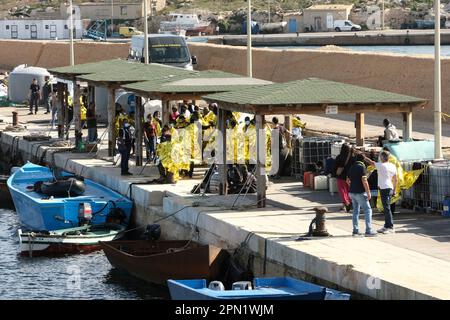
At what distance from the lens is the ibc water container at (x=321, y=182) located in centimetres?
3188

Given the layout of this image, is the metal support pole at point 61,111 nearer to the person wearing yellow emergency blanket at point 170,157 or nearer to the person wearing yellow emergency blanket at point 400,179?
the person wearing yellow emergency blanket at point 170,157

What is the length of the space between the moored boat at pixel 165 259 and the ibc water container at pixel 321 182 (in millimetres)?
4021

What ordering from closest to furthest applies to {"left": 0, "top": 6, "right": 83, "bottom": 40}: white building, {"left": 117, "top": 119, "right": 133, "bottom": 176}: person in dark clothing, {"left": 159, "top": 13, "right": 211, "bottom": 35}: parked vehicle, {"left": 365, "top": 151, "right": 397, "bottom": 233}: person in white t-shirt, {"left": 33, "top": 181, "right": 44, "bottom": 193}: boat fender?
{"left": 365, "top": 151, "right": 397, "bottom": 233}: person in white t-shirt < {"left": 33, "top": 181, "right": 44, "bottom": 193}: boat fender < {"left": 117, "top": 119, "right": 133, "bottom": 176}: person in dark clothing < {"left": 0, "top": 6, "right": 83, "bottom": 40}: white building < {"left": 159, "top": 13, "right": 211, "bottom": 35}: parked vehicle

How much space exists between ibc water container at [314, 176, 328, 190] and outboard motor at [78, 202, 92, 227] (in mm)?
5207

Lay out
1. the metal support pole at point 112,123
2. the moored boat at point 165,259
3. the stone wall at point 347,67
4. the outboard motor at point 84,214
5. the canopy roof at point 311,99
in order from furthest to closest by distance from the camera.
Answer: the stone wall at point 347,67 < the metal support pole at point 112,123 < the outboard motor at point 84,214 < the canopy roof at point 311,99 < the moored boat at point 165,259

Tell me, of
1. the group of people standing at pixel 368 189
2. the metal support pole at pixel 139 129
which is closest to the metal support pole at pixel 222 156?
the group of people standing at pixel 368 189

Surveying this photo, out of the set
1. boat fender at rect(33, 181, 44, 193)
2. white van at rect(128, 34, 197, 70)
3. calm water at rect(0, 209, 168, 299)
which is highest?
white van at rect(128, 34, 197, 70)

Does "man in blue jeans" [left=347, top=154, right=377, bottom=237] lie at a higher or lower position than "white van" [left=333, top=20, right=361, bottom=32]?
lower

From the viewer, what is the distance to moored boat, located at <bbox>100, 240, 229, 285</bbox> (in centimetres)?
2672

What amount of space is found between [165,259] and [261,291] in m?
4.94

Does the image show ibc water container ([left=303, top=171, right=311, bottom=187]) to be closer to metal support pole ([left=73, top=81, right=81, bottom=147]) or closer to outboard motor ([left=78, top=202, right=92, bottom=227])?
outboard motor ([left=78, top=202, right=92, bottom=227])

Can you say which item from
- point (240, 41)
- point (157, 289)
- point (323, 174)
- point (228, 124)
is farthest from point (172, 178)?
point (240, 41)

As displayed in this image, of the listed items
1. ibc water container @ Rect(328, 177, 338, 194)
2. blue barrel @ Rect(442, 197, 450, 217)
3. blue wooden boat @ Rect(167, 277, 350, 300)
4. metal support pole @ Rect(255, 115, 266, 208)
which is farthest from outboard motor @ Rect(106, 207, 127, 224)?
blue wooden boat @ Rect(167, 277, 350, 300)
